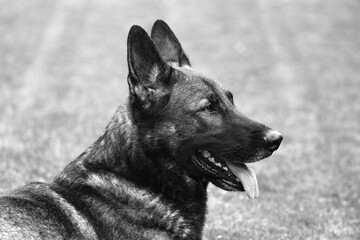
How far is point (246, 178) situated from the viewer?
5.25 meters

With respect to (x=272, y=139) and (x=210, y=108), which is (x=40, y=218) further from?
(x=272, y=139)

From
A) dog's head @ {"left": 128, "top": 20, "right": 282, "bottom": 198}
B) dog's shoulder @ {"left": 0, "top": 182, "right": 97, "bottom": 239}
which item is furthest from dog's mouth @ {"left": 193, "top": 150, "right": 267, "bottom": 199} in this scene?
dog's shoulder @ {"left": 0, "top": 182, "right": 97, "bottom": 239}

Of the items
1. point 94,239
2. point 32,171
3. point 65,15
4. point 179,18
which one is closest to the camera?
point 94,239

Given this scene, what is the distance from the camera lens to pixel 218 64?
70.9ft

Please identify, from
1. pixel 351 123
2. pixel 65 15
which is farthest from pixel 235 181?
pixel 65 15

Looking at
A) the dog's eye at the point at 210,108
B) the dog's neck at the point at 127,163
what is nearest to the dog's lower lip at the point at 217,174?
the dog's neck at the point at 127,163

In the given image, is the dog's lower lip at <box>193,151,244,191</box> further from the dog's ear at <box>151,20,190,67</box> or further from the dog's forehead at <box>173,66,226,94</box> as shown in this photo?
the dog's ear at <box>151,20,190,67</box>

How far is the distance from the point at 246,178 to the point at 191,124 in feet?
2.33

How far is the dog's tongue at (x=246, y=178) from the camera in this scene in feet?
17.0

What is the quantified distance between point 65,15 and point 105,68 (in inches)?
296

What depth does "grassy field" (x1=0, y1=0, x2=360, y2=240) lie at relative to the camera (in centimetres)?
857

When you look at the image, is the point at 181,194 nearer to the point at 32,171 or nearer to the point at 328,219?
the point at 328,219

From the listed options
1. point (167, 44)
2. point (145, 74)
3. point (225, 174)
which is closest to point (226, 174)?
point (225, 174)

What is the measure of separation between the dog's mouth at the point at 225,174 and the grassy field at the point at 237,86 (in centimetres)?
176
